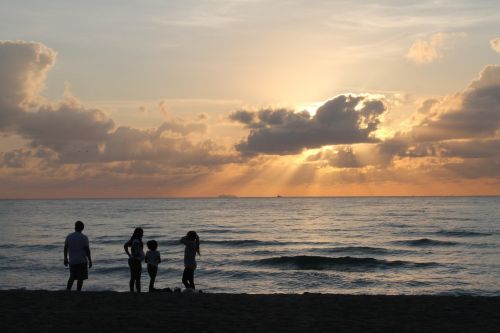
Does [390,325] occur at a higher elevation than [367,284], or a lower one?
higher

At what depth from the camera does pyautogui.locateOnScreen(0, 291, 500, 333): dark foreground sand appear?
37.5 feet

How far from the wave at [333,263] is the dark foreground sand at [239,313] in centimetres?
1629

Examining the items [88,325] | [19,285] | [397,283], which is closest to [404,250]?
[397,283]

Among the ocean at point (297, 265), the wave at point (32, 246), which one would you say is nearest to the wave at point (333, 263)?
the ocean at point (297, 265)

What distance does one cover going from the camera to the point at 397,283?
26.2 metres

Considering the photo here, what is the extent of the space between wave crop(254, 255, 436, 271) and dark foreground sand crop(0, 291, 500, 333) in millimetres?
16290

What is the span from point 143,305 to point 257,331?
13.1 feet

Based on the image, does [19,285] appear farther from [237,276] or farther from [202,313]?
[202,313]

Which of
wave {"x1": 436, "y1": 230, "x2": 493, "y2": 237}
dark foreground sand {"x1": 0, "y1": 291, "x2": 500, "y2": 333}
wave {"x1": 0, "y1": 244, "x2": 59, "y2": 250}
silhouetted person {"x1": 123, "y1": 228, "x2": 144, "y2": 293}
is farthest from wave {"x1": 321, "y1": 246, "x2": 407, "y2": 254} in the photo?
silhouetted person {"x1": 123, "y1": 228, "x2": 144, "y2": 293}

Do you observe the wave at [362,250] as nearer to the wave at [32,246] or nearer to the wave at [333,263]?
the wave at [333,263]

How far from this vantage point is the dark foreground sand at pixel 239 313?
37.5ft

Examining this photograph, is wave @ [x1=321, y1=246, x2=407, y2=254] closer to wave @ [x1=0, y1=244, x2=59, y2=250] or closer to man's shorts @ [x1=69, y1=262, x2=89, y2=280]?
wave @ [x1=0, y1=244, x2=59, y2=250]

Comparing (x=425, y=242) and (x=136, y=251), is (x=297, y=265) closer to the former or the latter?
(x=136, y=251)

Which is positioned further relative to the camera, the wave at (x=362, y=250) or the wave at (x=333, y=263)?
the wave at (x=362, y=250)
